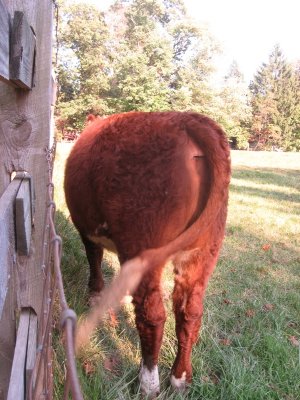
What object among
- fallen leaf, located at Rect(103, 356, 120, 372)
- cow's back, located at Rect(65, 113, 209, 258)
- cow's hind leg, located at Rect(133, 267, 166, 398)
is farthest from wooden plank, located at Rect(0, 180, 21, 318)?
fallen leaf, located at Rect(103, 356, 120, 372)

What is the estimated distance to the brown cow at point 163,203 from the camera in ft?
7.12

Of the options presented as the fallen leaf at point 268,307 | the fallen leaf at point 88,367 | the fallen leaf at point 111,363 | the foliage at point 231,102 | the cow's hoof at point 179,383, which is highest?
the foliage at point 231,102

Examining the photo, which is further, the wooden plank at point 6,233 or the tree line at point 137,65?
the tree line at point 137,65

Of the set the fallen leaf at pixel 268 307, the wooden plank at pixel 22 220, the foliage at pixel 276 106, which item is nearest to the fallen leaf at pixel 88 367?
the wooden plank at pixel 22 220

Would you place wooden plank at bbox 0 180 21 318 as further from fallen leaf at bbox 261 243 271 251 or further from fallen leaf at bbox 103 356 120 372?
fallen leaf at bbox 261 243 271 251

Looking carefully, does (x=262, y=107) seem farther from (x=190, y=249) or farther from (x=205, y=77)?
(x=190, y=249)

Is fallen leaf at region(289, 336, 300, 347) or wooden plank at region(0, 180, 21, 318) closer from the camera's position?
wooden plank at region(0, 180, 21, 318)

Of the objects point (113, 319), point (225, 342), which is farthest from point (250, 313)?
point (113, 319)

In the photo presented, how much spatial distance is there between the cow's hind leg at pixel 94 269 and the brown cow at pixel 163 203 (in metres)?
1.09

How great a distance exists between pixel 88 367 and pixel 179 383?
1.95 feet

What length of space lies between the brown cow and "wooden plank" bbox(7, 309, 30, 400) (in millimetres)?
578

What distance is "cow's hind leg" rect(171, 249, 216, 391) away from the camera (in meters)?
2.37

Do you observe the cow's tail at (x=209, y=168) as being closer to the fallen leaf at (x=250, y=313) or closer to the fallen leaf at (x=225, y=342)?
the fallen leaf at (x=225, y=342)

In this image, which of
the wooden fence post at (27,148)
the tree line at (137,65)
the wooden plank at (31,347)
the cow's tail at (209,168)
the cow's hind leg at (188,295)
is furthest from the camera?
the tree line at (137,65)
